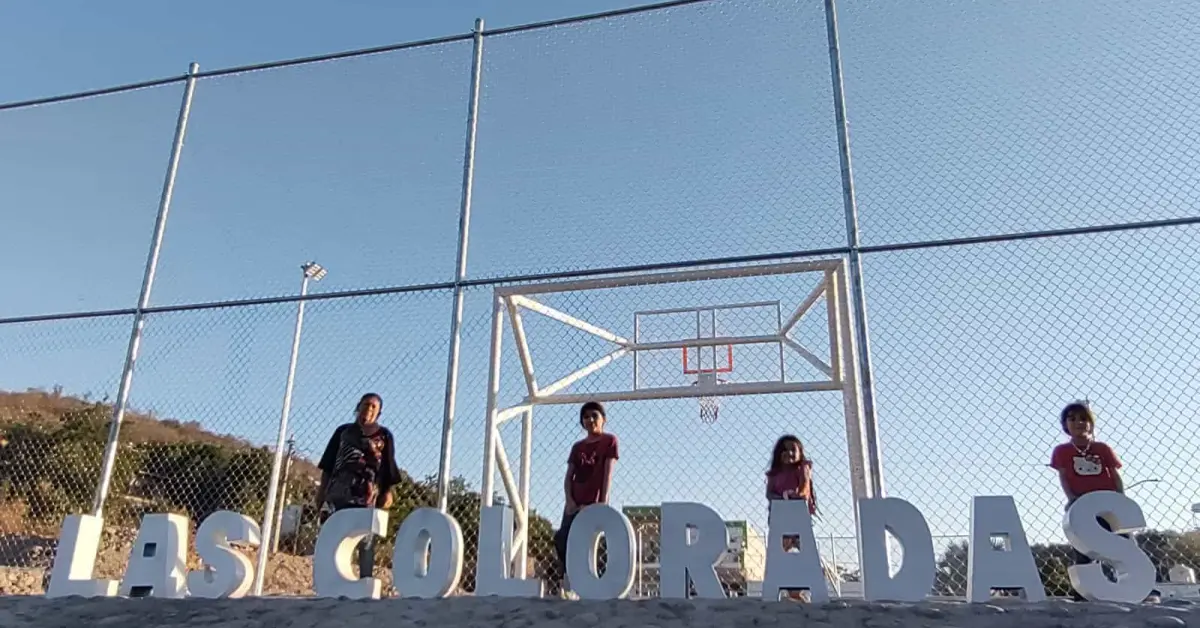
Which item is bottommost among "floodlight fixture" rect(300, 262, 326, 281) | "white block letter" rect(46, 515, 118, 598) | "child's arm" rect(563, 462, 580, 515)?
"white block letter" rect(46, 515, 118, 598)

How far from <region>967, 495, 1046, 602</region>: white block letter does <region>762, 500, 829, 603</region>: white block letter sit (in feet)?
2.08

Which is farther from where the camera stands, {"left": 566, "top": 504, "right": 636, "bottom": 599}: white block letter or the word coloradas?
{"left": 566, "top": 504, "right": 636, "bottom": 599}: white block letter

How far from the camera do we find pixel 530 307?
647cm

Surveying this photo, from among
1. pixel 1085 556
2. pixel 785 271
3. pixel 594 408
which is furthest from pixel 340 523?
pixel 1085 556

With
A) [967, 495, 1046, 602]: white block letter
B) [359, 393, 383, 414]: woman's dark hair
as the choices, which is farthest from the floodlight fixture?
[967, 495, 1046, 602]: white block letter

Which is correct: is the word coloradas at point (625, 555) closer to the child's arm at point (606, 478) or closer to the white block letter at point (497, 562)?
the white block letter at point (497, 562)

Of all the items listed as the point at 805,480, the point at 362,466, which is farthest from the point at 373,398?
the point at 805,480

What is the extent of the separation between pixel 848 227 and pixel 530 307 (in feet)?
9.10

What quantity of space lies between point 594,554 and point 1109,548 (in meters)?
2.21

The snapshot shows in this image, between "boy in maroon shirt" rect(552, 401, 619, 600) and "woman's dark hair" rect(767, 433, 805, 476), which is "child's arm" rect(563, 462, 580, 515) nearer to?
"boy in maroon shirt" rect(552, 401, 619, 600)

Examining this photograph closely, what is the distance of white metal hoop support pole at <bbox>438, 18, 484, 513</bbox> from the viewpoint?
456 centimetres

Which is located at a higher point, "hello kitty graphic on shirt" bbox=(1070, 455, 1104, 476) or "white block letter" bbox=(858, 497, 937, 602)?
"hello kitty graphic on shirt" bbox=(1070, 455, 1104, 476)

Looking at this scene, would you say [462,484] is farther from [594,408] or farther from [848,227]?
[848,227]

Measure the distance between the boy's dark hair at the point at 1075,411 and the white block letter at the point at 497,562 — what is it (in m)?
2.72
